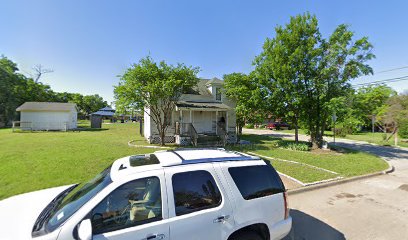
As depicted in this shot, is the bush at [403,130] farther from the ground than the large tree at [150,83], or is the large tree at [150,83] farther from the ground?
the large tree at [150,83]

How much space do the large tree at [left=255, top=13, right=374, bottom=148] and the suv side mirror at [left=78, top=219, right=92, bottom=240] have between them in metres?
13.0

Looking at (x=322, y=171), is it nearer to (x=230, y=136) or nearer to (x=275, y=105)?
(x=275, y=105)

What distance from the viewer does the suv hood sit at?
212cm

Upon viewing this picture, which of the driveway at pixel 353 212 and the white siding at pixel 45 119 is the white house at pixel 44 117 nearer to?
the white siding at pixel 45 119

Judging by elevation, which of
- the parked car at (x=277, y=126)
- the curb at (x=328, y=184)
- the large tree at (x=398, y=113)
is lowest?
the curb at (x=328, y=184)

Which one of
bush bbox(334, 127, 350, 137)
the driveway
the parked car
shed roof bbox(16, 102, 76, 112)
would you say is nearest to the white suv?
the driveway

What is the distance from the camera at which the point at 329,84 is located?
42.7 ft

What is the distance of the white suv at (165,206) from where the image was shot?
215 centimetres

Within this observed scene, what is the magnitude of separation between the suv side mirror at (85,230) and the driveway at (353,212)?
11.7 ft

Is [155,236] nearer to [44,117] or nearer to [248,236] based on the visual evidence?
[248,236]

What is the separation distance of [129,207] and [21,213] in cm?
143

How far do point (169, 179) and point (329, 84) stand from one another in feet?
45.9

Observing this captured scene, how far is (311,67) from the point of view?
12.6m

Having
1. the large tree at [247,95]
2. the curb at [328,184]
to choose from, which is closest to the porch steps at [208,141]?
the large tree at [247,95]
